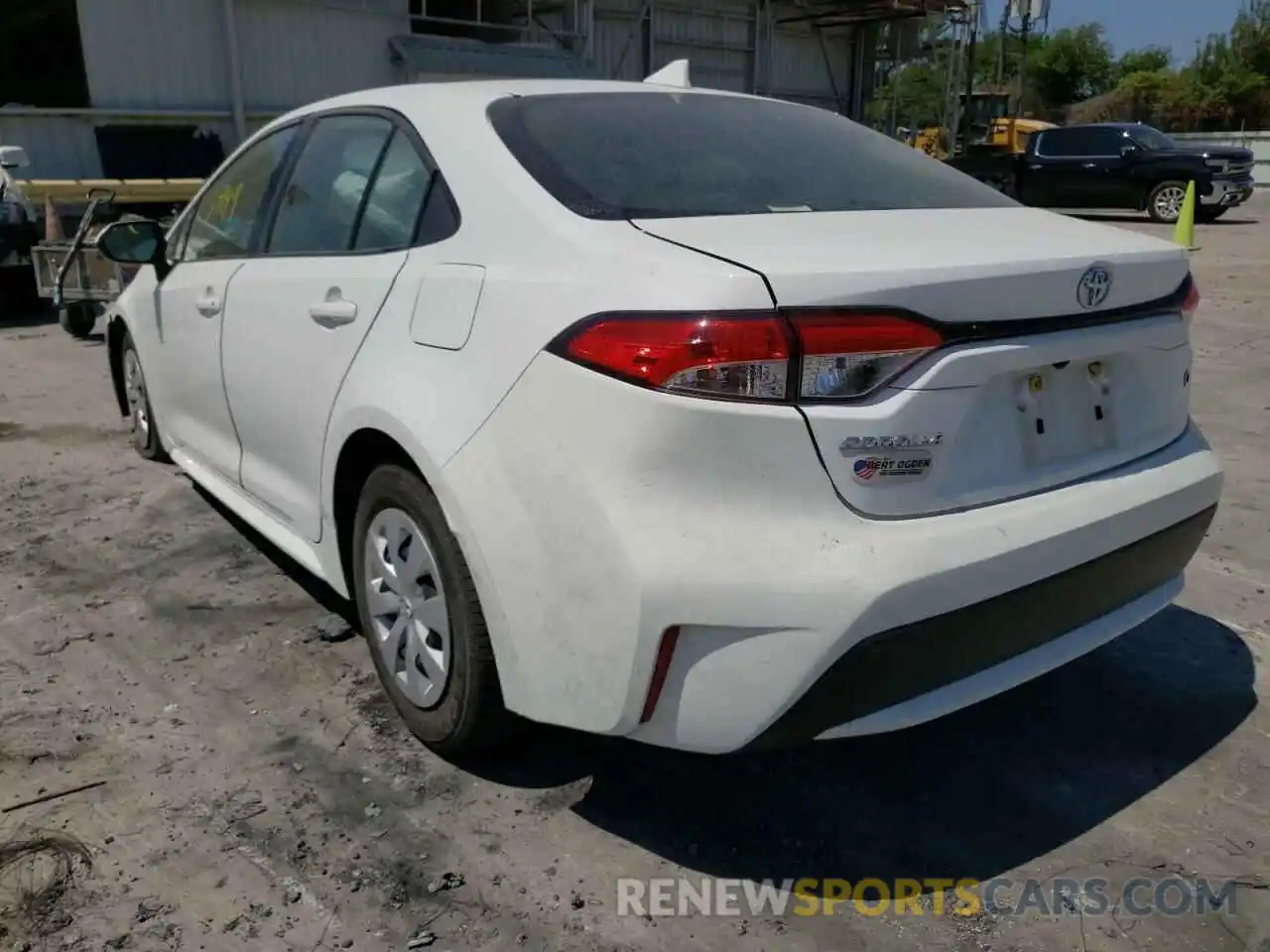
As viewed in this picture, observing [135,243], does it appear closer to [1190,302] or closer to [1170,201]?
[1190,302]

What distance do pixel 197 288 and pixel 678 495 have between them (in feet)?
8.44

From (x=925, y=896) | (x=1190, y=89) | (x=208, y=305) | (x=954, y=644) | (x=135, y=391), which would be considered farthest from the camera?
(x=1190, y=89)

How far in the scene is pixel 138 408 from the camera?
526 centimetres

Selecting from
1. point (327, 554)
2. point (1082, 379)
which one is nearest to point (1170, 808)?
point (1082, 379)

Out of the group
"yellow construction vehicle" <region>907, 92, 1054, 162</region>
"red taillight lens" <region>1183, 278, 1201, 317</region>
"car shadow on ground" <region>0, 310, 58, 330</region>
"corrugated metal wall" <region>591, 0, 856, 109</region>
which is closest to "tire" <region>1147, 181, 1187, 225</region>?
"corrugated metal wall" <region>591, 0, 856, 109</region>

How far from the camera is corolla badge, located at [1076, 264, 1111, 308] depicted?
91.1 inches

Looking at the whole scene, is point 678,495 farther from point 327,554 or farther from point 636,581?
point 327,554

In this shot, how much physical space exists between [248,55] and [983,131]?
2428 cm

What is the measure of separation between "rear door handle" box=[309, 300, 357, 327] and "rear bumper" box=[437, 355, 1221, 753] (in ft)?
2.32

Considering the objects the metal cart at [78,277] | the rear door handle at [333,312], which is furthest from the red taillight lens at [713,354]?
the metal cart at [78,277]

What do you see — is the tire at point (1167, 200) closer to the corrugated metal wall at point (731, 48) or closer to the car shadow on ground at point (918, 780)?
the corrugated metal wall at point (731, 48)

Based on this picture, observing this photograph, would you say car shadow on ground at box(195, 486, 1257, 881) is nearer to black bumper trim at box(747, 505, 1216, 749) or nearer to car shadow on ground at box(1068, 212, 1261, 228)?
black bumper trim at box(747, 505, 1216, 749)

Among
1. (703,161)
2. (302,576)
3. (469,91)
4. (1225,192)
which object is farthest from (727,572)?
(1225,192)

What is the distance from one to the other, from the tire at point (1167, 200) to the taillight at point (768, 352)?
767 inches
